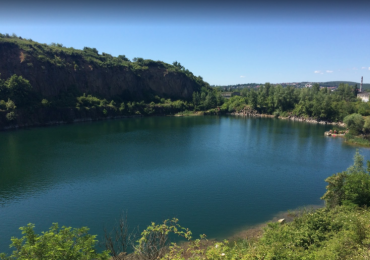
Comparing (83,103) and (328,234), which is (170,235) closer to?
(328,234)

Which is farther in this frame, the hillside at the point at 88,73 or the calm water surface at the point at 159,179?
the hillside at the point at 88,73

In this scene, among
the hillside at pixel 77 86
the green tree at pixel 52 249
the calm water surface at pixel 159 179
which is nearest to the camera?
the green tree at pixel 52 249

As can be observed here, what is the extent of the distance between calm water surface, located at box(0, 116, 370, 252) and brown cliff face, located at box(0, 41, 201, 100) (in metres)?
26.5

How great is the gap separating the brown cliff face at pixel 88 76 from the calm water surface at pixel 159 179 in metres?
26.5

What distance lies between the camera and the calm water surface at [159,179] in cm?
1994

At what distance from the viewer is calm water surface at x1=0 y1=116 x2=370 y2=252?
1994 cm

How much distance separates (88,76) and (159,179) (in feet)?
224

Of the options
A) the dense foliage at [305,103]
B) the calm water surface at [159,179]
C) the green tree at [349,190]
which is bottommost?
the calm water surface at [159,179]

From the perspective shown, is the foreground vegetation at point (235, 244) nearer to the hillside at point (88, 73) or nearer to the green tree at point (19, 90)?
the green tree at point (19, 90)

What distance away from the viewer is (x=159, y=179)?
2791 centimetres

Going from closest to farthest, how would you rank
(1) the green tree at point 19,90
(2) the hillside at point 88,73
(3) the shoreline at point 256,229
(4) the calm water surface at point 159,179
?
(3) the shoreline at point 256,229
(4) the calm water surface at point 159,179
(1) the green tree at point 19,90
(2) the hillside at point 88,73

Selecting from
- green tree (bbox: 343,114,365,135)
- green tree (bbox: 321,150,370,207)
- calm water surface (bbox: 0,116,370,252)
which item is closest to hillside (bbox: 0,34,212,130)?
calm water surface (bbox: 0,116,370,252)

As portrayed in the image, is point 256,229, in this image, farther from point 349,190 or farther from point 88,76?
point 88,76

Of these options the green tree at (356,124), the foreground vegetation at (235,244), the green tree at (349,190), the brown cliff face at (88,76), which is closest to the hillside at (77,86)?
the brown cliff face at (88,76)
